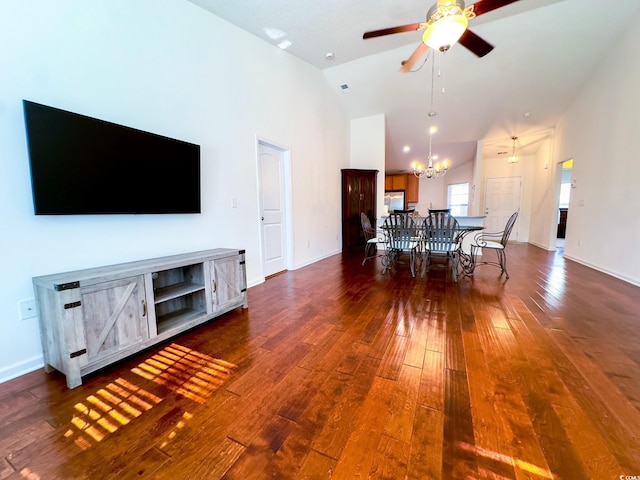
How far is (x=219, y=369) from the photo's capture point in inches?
66.4

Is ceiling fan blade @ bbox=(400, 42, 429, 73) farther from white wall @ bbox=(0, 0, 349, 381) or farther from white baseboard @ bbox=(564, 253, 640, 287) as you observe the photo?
white baseboard @ bbox=(564, 253, 640, 287)

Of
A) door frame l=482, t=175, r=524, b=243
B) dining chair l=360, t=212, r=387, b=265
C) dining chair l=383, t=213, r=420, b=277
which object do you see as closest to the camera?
dining chair l=383, t=213, r=420, b=277

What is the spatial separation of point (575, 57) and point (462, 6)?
4.09 meters

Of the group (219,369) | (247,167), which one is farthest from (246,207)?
(219,369)

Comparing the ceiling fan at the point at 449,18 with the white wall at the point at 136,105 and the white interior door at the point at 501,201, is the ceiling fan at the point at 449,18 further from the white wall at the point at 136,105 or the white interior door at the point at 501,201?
the white interior door at the point at 501,201

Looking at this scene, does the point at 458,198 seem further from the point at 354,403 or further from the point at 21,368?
the point at 21,368

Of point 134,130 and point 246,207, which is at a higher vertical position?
point 134,130

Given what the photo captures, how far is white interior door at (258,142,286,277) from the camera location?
3.78 m

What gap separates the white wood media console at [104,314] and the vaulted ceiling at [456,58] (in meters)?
2.98

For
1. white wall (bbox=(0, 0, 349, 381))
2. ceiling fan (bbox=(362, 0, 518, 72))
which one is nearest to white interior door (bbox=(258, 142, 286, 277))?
white wall (bbox=(0, 0, 349, 381))

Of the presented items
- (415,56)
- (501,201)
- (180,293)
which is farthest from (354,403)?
(501,201)

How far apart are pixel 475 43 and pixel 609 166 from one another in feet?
11.7

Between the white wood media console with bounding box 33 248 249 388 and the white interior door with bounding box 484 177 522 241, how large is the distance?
8.76 metres

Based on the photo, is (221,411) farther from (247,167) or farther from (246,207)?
(247,167)
